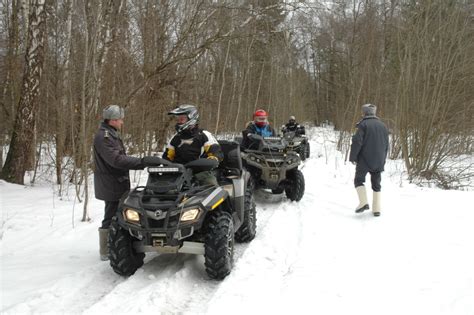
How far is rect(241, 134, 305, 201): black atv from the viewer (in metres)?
7.17

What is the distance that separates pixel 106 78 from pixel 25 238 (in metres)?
3.58

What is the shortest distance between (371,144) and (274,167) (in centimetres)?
173

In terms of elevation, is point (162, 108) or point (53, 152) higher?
point (162, 108)

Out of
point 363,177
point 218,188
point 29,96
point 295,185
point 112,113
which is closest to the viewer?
point 218,188

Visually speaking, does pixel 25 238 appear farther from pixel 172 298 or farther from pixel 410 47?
pixel 410 47

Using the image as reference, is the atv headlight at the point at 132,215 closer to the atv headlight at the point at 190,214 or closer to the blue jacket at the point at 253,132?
the atv headlight at the point at 190,214

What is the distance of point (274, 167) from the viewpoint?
7.17 meters

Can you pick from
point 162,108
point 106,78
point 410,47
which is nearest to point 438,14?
point 410,47

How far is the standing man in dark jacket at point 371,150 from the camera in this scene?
20.6 ft

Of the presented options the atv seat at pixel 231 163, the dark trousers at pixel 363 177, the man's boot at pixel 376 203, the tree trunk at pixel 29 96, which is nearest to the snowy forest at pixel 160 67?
the tree trunk at pixel 29 96

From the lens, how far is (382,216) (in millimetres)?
6219

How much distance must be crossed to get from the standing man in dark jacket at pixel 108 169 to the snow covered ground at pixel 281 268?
0.53 meters

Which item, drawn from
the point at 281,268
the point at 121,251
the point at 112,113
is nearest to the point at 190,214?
A: the point at 121,251

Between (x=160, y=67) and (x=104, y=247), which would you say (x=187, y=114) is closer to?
(x=104, y=247)
